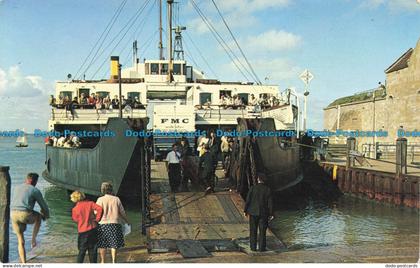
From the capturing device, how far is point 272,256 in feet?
26.8

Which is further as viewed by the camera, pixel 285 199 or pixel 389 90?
pixel 389 90

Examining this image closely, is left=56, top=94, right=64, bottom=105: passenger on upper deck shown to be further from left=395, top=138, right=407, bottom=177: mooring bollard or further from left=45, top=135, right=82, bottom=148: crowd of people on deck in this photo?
left=395, top=138, right=407, bottom=177: mooring bollard

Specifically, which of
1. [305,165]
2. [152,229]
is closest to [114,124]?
[152,229]

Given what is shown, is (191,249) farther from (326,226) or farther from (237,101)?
(237,101)

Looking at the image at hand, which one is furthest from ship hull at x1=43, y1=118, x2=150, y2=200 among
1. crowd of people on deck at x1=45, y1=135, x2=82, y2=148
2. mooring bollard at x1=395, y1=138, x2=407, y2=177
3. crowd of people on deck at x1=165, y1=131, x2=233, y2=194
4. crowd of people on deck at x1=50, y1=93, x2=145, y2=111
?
mooring bollard at x1=395, y1=138, x2=407, y2=177

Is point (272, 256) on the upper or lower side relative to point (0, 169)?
lower

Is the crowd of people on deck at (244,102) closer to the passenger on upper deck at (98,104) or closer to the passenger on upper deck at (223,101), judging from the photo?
the passenger on upper deck at (223,101)

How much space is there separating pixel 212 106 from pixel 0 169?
12654 mm

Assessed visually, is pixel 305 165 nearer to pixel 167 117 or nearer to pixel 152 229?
pixel 167 117

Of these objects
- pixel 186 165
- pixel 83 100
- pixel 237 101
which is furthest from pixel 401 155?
pixel 83 100

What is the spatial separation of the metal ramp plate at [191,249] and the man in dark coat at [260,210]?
927mm

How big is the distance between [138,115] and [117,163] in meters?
6.60

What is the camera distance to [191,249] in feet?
27.8

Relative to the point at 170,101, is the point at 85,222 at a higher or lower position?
lower
